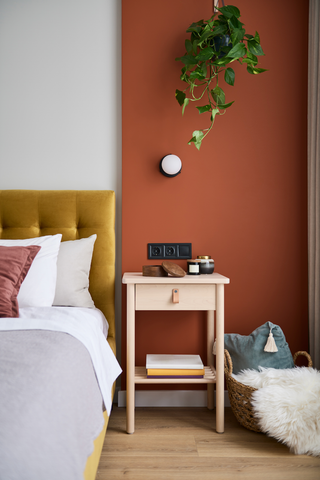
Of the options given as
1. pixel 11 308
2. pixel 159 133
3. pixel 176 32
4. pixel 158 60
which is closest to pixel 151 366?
pixel 11 308

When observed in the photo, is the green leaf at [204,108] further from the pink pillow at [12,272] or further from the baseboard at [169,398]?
the baseboard at [169,398]

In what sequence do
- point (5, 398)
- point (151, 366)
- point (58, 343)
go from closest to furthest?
point (5, 398), point (58, 343), point (151, 366)

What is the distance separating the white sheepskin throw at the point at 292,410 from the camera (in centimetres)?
134

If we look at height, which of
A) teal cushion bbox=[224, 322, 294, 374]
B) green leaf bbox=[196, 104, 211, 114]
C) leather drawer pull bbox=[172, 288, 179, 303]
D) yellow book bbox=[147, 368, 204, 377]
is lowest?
yellow book bbox=[147, 368, 204, 377]

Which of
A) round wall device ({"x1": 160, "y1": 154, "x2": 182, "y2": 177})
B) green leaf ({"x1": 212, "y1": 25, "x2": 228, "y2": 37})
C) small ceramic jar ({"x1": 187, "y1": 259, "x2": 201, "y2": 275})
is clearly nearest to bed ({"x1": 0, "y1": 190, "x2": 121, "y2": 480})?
round wall device ({"x1": 160, "y1": 154, "x2": 182, "y2": 177})

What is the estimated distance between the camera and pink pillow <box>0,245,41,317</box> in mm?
1272

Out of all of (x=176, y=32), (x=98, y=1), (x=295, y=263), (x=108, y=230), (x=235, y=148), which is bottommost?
(x=295, y=263)

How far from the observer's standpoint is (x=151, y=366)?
1.61 meters

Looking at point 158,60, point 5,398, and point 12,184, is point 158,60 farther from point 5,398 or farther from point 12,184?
point 5,398

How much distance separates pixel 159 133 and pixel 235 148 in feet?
1.53

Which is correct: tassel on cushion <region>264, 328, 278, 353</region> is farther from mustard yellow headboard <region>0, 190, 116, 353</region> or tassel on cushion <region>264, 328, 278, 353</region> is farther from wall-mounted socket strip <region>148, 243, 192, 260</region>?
mustard yellow headboard <region>0, 190, 116, 353</region>

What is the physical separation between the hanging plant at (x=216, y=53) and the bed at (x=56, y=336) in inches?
29.3

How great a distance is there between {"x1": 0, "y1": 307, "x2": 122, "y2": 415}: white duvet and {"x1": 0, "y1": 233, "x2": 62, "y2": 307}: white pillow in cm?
9

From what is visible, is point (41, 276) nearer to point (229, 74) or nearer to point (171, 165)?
point (171, 165)
